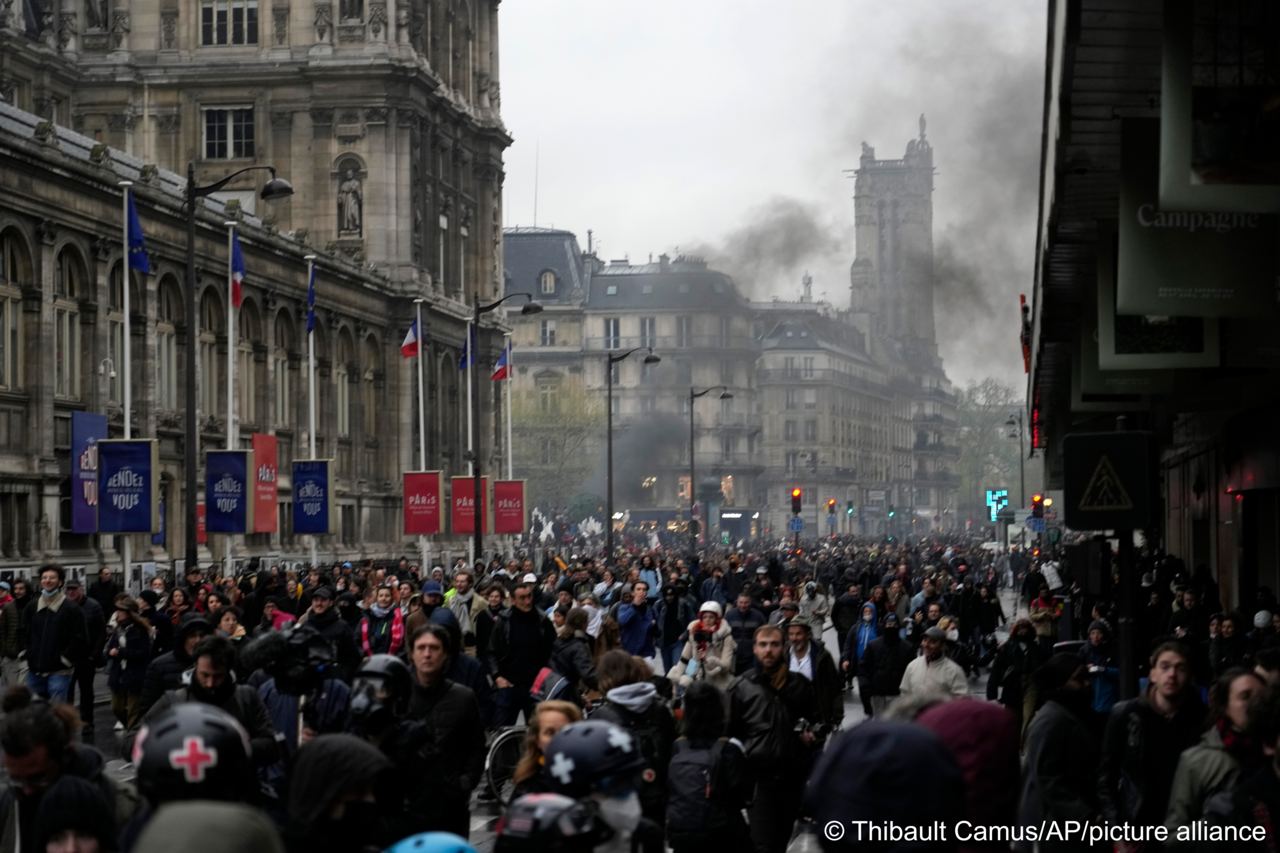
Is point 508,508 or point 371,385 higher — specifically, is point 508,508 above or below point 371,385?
below

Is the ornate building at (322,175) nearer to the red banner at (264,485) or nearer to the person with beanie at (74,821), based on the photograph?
the red banner at (264,485)

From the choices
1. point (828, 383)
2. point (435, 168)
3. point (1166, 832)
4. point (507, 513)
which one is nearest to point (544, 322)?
A: point (828, 383)

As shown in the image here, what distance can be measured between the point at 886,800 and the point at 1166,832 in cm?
331

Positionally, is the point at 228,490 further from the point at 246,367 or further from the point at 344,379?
the point at 344,379

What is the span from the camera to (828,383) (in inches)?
7392

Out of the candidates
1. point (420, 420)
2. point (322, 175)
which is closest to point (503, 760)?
point (420, 420)

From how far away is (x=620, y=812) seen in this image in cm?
734

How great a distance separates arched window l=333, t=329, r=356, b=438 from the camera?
7231cm

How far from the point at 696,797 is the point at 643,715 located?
0.85 m

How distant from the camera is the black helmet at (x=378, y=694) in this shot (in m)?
9.69

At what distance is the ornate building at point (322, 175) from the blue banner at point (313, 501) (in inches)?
160

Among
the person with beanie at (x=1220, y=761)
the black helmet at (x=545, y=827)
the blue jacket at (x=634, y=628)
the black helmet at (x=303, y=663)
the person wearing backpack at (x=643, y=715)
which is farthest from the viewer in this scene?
the blue jacket at (x=634, y=628)

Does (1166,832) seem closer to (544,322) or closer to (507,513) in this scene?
(507,513)

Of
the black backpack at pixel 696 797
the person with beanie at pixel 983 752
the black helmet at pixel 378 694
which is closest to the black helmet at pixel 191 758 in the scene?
the person with beanie at pixel 983 752
